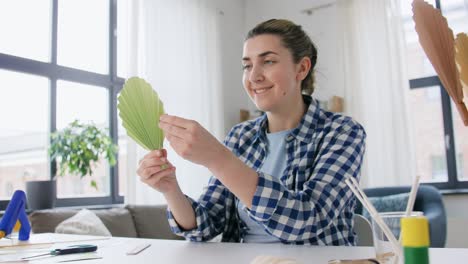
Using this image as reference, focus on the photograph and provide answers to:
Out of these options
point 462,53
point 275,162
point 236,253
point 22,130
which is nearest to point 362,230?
point 275,162

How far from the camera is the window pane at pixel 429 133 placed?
407cm

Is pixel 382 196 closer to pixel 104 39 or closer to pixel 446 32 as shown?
pixel 104 39

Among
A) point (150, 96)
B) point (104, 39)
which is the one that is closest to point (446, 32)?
point (150, 96)

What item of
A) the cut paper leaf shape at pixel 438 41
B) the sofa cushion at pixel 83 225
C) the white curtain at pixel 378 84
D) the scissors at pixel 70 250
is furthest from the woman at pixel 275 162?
the white curtain at pixel 378 84

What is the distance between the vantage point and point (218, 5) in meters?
4.89

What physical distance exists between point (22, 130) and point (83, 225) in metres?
1.04

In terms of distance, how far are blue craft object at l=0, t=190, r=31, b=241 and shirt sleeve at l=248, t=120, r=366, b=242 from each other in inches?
27.3

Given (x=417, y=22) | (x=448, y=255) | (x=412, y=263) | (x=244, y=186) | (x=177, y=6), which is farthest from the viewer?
(x=177, y=6)

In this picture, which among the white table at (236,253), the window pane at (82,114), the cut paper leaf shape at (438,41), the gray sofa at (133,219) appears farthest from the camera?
the window pane at (82,114)

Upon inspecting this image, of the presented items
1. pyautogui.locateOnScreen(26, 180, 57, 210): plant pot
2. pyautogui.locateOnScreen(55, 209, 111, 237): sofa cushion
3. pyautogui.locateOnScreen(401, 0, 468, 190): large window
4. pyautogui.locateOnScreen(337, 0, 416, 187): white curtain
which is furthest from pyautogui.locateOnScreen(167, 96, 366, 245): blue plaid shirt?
pyautogui.locateOnScreen(401, 0, 468, 190): large window

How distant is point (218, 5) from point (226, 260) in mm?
4377

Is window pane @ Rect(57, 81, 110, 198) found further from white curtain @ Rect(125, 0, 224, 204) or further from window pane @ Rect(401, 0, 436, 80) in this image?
window pane @ Rect(401, 0, 436, 80)

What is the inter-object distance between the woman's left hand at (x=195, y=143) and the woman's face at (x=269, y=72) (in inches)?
19.5

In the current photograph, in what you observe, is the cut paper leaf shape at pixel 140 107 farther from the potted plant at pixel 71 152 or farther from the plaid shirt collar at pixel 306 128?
the potted plant at pixel 71 152
